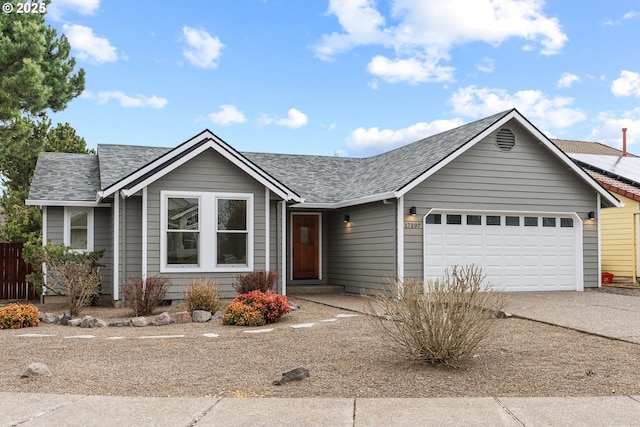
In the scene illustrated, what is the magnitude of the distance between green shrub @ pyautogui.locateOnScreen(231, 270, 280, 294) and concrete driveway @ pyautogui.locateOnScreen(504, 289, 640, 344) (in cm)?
505

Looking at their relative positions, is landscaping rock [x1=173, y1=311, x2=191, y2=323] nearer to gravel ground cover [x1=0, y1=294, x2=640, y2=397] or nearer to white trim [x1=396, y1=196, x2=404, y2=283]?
gravel ground cover [x1=0, y1=294, x2=640, y2=397]

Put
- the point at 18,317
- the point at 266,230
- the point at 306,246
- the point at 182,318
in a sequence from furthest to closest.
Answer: the point at 306,246
the point at 266,230
the point at 182,318
the point at 18,317

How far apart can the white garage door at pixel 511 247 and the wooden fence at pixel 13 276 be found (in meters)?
11.2

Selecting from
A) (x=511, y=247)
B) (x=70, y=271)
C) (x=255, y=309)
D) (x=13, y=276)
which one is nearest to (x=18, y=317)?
(x=70, y=271)

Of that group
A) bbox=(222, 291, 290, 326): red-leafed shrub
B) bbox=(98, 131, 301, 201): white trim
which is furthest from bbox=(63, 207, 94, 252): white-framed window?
bbox=(222, 291, 290, 326): red-leafed shrub

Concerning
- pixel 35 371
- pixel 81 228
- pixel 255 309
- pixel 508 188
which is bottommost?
pixel 35 371

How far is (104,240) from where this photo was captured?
1609cm

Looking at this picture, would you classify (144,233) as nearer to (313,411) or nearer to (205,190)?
(205,190)

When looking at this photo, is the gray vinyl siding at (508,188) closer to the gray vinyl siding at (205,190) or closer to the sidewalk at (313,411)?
the gray vinyl siding at (205,190)

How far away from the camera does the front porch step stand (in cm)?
1737

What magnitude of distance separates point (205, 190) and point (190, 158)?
82 cm

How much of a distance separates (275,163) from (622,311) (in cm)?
1151

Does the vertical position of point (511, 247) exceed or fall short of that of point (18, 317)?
it exceeds it

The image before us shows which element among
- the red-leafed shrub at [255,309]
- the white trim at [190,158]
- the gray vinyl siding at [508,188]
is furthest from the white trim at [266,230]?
the red-leafed shrub at [255,309]
